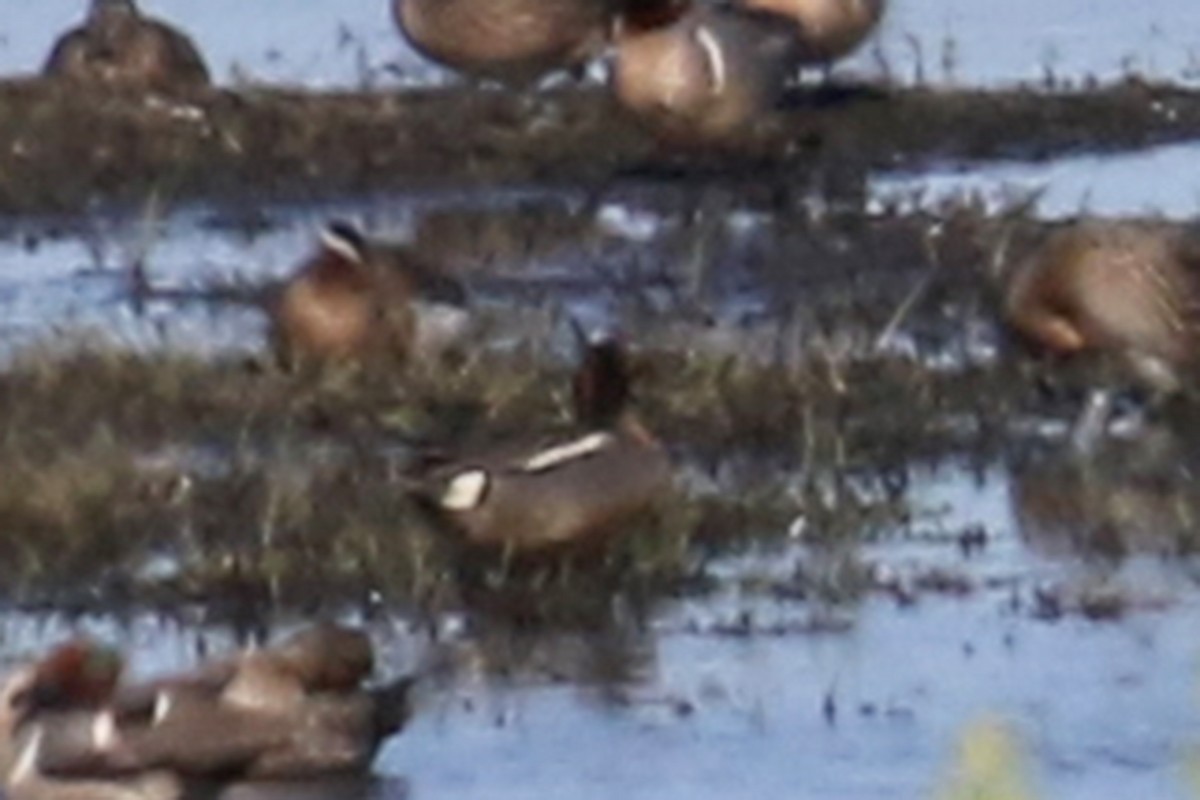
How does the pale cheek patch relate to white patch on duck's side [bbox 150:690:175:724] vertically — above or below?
below

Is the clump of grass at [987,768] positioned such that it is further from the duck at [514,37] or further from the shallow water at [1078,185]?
the duck at [514,37]

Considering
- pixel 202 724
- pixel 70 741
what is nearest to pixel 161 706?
pixel 202 724

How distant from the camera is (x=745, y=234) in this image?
55.1ft

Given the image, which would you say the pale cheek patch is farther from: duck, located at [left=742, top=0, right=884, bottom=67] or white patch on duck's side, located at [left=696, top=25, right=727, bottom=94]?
duck, located at [left=742, top=0, right=884, bottom=67]

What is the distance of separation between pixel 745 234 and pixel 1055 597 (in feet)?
17.6

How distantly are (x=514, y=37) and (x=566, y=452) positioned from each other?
7717 mm

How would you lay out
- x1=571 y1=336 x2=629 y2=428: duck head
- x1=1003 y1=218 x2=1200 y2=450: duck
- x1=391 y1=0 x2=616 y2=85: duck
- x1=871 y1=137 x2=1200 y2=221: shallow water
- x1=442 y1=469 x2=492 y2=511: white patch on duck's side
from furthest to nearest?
x1=391 y1=0 x2=616 y2=85: duck, x1=871 y1=137 x2=1200 y2=221: shallow water, x1=1003 y1=218 x2=1200 y2=450: duck, x1=571 y1=336 x2=629 y2=428: duck head, x1=442 y1=469 x2=492 y2=511: white patch on duck's side

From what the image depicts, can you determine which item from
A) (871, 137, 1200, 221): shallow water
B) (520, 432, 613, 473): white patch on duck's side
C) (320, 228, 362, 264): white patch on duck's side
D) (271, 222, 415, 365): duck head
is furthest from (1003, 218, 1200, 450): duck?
(871, 137, 1200, 221): shallow water

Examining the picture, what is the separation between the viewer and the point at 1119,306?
13.6 metres

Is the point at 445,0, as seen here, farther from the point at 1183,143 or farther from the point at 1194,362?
the point at 1194,362

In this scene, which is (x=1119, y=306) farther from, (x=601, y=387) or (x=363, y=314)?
(x=363, y=314)

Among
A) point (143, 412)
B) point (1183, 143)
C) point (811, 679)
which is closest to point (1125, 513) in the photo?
point (811, 679)

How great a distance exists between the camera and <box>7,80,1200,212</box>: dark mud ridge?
1817 cm

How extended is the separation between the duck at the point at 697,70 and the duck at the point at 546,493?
6.51 m
